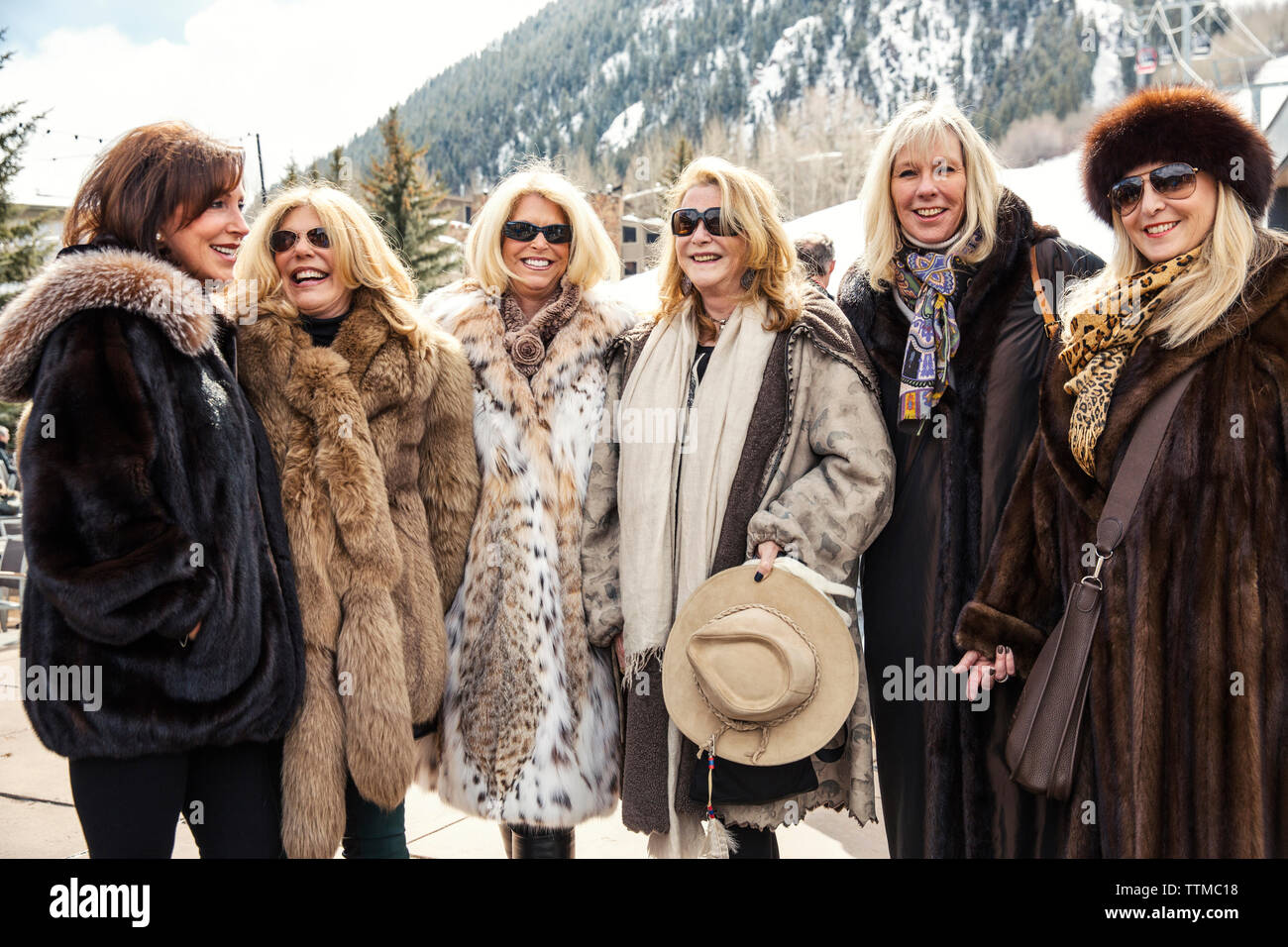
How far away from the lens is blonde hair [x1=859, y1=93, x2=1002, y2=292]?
267 cm

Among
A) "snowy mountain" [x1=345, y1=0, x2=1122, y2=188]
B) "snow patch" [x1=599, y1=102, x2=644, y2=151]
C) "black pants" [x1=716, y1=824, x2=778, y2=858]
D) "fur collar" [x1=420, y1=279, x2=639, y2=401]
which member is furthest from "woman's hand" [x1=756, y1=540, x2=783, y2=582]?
"snow patch" [x1=599, y1=102, x2=644, y2=151]

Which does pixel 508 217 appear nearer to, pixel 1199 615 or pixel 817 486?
pixel 817 486

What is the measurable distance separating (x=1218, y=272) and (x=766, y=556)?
118 cm

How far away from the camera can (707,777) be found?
8.05ft

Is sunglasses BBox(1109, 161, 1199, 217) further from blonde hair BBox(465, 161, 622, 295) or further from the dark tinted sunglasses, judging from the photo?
the dark tinted sunglasses

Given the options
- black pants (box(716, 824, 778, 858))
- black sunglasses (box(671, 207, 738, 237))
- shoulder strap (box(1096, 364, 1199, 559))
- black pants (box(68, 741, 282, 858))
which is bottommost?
black pants (box(716, 824, 778, 858))

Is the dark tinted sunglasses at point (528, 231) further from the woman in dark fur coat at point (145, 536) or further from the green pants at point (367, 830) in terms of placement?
the green pants at point (367, 830)

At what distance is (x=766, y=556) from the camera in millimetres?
2420

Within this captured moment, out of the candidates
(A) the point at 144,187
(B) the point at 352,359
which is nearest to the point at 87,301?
(A) the point at 144,187

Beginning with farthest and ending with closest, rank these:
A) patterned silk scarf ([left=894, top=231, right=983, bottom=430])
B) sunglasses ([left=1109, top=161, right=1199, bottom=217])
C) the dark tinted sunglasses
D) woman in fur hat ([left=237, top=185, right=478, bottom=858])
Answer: the dark tinted sunglasses
patterned silk scarf ([left=894, top=231, right=983, bottom=430])
woman in fur hat ([left=237, top=185, right=478, bottom=858])
sunglasses ([left=1109, top=161, right=1199, bottom=217])

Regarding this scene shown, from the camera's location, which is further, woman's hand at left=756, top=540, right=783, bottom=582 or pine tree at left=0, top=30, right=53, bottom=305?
pine tree at left=0, top=30, right=53, bottom=305

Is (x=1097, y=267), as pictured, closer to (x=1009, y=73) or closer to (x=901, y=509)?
(x=901, y=509)

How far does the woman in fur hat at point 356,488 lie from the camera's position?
2328 mm
